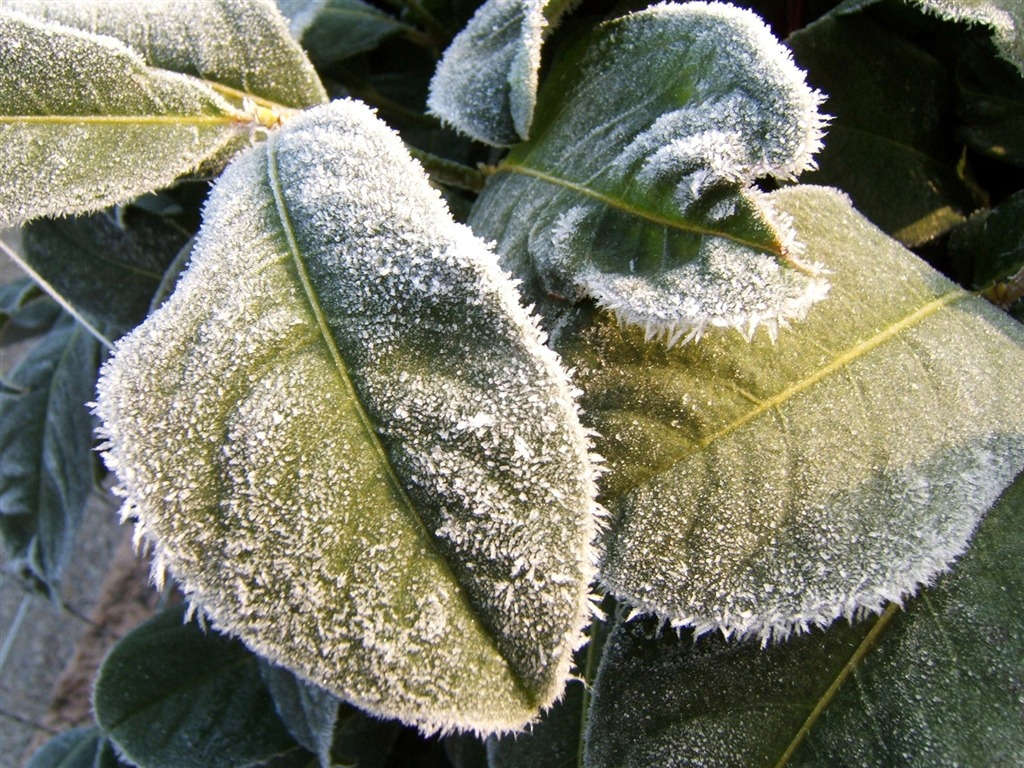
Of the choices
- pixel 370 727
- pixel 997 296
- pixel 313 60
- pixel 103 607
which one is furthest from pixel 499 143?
pixel 103 607

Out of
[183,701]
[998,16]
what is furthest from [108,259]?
[998,16]

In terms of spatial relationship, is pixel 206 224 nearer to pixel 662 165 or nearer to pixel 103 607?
pixel 662 165

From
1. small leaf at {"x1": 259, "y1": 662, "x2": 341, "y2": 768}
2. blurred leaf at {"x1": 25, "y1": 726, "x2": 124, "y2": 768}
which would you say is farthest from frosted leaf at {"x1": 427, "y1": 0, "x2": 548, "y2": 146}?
blurred leaf at {"x1": 25, "y1": 726, "x2": 124, "y2": 768}

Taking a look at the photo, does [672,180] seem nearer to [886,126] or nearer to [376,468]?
[376,468]

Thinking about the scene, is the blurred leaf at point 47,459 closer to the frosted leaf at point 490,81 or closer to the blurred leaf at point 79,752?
the blurred leaf at point 79,752

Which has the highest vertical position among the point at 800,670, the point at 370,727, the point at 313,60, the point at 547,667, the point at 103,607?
the point at 313,60

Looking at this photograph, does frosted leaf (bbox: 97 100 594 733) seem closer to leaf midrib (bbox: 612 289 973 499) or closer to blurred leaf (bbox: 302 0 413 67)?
leaf midrib (bbox: 612 289 973 499)

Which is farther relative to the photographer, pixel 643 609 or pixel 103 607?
pixel 103 607
